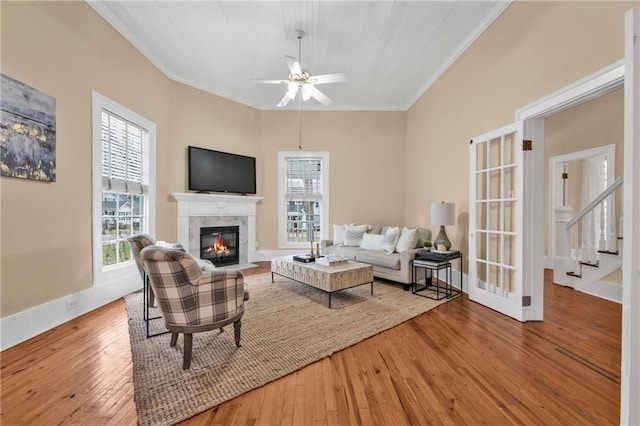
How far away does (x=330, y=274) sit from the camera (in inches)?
128

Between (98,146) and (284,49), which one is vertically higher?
(284,49)

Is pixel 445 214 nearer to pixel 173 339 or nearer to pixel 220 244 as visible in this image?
pixel 173 339

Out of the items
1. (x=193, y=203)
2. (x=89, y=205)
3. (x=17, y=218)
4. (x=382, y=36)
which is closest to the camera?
(x=17, y=218)

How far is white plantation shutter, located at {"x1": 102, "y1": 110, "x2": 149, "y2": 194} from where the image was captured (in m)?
3.47

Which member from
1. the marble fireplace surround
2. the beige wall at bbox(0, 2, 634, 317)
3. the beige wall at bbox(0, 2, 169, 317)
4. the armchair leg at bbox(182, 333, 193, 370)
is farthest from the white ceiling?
the armchair leg at bbox(182, 333, 193, 370)

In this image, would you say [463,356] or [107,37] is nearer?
[463,356]

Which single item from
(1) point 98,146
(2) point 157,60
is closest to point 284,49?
(2) point 157,60

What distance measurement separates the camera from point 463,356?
2232 mm

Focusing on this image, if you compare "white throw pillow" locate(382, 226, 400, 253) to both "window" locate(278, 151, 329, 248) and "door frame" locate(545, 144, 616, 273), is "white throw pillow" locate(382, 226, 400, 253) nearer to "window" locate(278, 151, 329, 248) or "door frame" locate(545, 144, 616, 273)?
"window" locate(278, 151, 329, 248)

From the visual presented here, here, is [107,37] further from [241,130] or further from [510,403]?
[510,403]

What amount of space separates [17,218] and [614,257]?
680 centimetres

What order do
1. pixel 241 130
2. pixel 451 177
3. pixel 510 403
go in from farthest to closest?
pixel 241 130 → pixel 451 177 → pixel 510 403

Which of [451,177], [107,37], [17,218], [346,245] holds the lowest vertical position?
[346,245]

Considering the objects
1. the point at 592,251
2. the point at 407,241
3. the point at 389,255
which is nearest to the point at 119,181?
the point at 389,255
